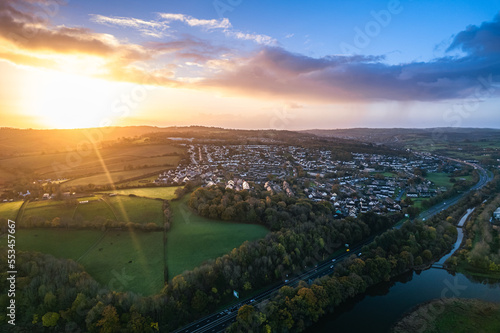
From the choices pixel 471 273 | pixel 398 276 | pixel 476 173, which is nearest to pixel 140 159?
pixel 398 276

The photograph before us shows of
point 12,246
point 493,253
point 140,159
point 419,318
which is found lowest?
point 419,318

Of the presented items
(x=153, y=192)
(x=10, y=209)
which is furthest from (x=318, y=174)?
(x=10, y=209)

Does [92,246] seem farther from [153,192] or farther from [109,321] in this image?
[153,192]

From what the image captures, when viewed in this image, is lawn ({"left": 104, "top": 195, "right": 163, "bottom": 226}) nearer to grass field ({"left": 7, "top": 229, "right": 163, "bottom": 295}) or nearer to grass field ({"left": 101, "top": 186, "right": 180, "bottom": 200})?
grass field ({"left": 101, "top": 186, "right": 180, "bottom": 200})

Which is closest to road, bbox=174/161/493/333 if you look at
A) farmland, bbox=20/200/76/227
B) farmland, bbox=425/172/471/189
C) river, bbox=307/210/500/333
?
river, bbox=307/210/500/333

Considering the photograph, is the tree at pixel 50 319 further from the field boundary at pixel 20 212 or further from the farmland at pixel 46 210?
the field boundary at pixel 20 212

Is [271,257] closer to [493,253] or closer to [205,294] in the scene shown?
[205,294]
